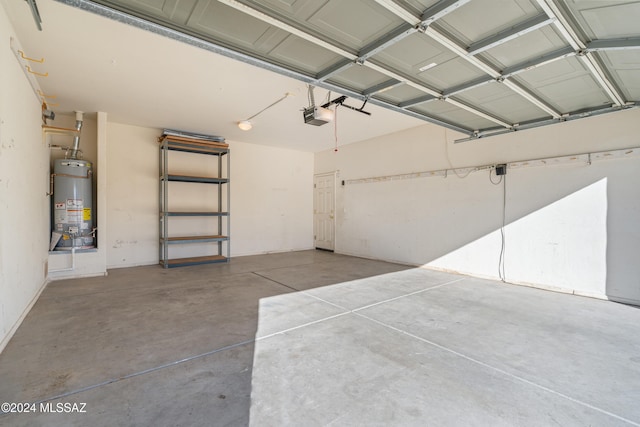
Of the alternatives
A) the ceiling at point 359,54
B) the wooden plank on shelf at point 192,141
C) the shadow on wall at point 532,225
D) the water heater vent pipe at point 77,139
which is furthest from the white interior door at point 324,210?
the water heater vent pipe at point 77,139

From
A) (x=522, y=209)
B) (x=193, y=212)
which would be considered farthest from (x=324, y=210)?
(x=522, y=209)

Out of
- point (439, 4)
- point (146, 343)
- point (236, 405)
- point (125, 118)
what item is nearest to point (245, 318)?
point (146, 343)

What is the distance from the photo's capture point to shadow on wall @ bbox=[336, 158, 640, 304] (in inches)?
147

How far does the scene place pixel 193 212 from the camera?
611cm

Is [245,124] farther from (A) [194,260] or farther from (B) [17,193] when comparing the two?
(B) [17,193]

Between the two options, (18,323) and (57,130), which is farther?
(57,130)

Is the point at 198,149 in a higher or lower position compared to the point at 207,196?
higher

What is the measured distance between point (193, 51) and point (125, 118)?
3307mm

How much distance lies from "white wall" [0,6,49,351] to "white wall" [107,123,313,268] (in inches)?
71.6

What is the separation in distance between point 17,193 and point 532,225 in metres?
6.60

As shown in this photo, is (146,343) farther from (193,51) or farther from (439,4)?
(439,4)

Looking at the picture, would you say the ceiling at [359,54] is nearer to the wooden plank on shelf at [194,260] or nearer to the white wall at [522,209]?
the white wall at [522,209]

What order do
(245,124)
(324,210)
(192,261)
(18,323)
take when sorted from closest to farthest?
(18,323)
(245,124)
(192,261)
(324,210)

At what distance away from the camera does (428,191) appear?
587 cm
